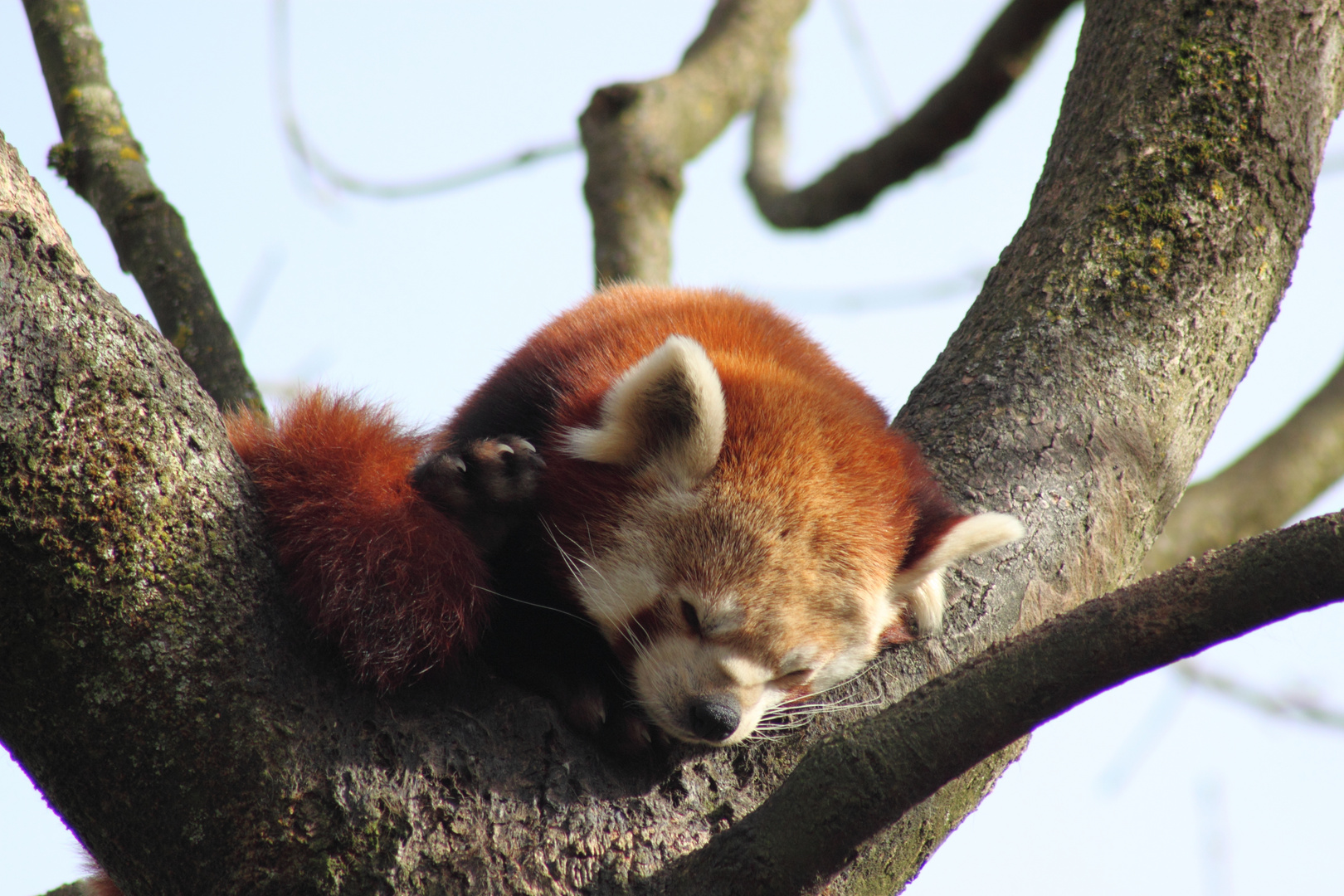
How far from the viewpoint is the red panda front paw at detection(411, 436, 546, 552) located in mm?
2273

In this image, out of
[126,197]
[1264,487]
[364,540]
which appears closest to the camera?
[364,540]

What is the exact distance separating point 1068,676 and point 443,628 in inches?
43.0

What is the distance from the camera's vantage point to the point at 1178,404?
2.65 metres

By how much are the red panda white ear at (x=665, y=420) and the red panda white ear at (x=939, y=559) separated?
0.57 meters

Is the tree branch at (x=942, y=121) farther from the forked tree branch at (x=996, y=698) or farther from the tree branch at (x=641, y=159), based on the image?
the forked tree branch at (x=996, y=698)

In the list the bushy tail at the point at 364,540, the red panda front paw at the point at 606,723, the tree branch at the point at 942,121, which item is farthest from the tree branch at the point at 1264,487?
the bushy tail at the point at 364,540

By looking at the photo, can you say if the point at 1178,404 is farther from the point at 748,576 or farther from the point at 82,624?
the point at 82,624

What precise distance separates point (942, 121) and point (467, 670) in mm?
3961

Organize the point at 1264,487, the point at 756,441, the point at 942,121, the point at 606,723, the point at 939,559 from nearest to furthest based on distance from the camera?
the point at 606,723 → the point at 939,559 → the point at 756,441 → the point at 1264,487 → the point at 942,121

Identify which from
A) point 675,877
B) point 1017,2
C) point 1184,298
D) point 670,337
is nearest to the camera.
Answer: point 675,877

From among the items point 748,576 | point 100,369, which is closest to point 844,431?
point 748,576

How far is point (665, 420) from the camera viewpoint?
2543 mm

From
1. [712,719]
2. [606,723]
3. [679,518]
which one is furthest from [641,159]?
[606,723]

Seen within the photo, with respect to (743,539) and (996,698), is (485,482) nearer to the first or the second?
(743,539)
